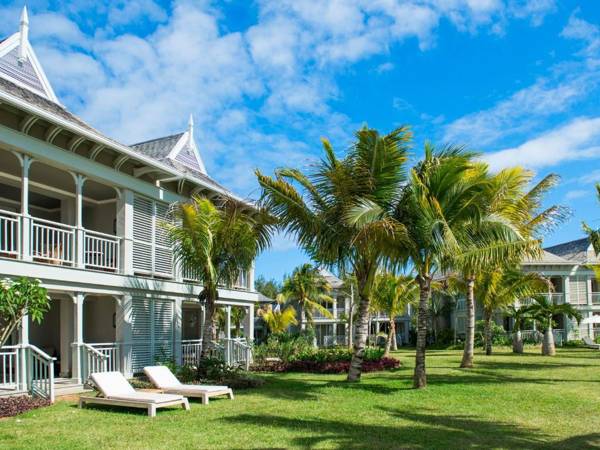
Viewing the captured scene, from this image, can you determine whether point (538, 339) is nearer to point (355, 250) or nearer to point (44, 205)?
point (355, 250)

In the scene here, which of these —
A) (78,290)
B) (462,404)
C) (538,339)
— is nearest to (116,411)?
(78,290)

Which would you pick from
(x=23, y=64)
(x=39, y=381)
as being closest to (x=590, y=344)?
(x=39, y=381)

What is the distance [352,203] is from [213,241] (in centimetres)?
417

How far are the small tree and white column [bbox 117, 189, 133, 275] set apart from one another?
5.04m

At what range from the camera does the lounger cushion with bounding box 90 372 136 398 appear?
39.0 ft

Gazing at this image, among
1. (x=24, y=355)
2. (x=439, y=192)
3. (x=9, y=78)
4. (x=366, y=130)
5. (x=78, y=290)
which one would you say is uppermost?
(x=9, y=78)

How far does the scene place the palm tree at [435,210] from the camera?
1402 cm

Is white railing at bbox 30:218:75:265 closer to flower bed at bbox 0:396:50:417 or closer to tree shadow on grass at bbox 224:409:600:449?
flower bed at bbox 0:396:50:417

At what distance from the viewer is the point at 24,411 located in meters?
11.3

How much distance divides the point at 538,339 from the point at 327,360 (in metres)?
24.0

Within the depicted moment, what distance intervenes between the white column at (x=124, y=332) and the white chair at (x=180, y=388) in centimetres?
288

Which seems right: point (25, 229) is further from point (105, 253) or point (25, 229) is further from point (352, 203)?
point (352, 203)

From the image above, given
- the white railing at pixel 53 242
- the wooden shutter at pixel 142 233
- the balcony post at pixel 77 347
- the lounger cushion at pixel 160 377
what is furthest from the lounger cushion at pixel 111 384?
the wooden shutter at pixel 142 233

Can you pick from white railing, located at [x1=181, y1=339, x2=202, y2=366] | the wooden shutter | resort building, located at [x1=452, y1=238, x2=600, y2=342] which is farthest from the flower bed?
resort building, located at [x1=452, y1=238, x2=600, y2=342]
